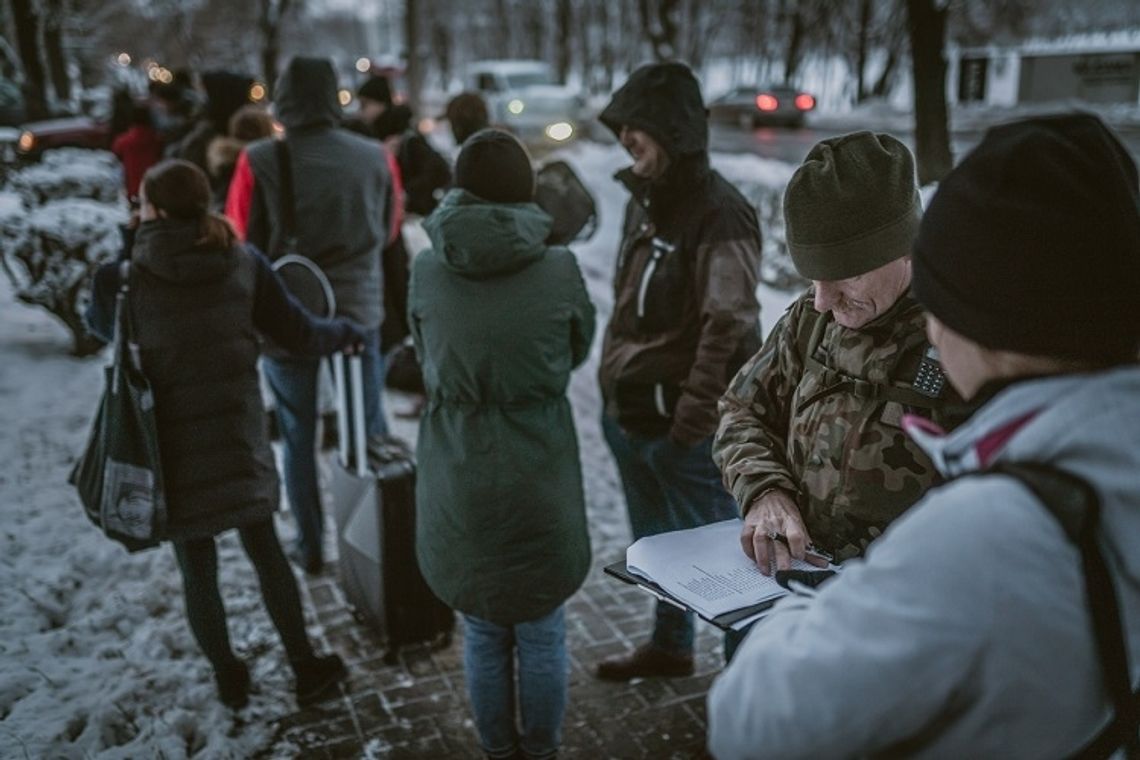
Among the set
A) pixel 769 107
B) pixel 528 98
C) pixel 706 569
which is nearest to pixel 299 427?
pixel 706 569

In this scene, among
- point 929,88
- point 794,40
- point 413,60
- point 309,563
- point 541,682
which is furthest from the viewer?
point 794,40

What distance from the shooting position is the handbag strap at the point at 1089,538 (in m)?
1.09

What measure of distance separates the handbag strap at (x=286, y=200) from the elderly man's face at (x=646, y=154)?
184 centimetres

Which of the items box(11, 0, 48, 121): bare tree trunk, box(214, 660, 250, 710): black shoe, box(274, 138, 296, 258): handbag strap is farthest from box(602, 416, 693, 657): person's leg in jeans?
box(11, 0, 48, 121): bare tree trunk

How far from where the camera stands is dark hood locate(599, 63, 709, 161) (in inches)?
131

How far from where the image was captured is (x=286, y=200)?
4.52 metres

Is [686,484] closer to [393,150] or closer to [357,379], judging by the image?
[357,379]

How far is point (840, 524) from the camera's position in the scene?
211cm

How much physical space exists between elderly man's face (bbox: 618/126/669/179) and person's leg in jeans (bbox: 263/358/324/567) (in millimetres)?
1880

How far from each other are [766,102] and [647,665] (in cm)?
2868

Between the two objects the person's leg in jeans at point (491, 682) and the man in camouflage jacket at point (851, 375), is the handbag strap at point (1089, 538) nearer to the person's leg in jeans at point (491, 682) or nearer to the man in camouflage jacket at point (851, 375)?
the man in camouflage jacket at point (851, 375)

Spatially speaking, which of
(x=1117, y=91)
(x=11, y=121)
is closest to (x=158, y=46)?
(x=11, y=121)

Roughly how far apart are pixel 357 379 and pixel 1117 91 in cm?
3321

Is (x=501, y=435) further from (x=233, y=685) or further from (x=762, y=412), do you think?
(x=233, y=685)
